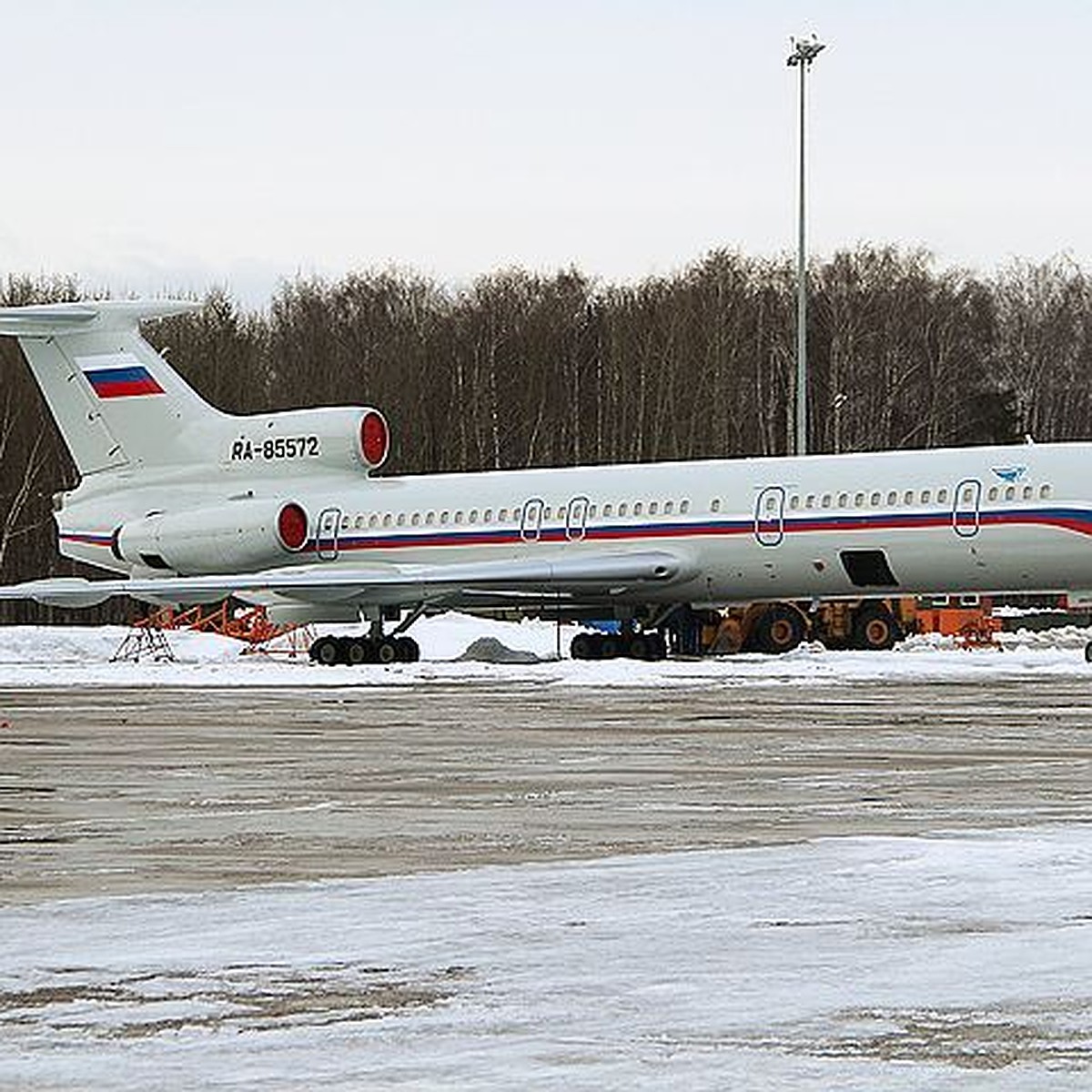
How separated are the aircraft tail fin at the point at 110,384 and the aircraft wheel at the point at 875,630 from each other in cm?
1099

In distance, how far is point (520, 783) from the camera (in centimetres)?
1412

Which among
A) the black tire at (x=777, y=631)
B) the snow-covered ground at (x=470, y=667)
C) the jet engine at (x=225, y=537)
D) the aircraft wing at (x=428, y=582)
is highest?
the jet engine at (x=225, y=537)

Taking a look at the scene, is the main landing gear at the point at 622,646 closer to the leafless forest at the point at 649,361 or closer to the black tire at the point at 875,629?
the black tire at the point at 875,629

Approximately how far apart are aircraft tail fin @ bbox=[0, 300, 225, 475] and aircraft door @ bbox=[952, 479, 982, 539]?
12.5 metres

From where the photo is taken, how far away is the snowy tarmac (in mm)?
5961

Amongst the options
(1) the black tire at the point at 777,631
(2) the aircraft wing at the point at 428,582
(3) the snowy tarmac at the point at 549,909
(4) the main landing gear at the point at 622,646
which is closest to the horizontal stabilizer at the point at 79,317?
(2) the aircraft wing at the point at 428,582

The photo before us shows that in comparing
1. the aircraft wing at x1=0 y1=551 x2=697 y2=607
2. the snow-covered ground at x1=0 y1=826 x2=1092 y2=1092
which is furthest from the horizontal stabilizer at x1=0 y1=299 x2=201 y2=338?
the snow-covered ground at x1=0 y1=826 x2=1092 y2=1092

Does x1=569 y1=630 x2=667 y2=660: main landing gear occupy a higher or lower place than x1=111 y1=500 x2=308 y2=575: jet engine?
lower

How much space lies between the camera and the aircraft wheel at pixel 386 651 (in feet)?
123

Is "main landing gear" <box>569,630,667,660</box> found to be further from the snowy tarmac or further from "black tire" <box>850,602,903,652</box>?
the snowy tarmac

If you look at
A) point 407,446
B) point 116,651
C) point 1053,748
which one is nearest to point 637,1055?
point 1053,748

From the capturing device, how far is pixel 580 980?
698cm

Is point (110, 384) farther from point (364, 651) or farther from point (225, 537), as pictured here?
point (364, 651)

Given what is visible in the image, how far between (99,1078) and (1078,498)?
2936 cm
